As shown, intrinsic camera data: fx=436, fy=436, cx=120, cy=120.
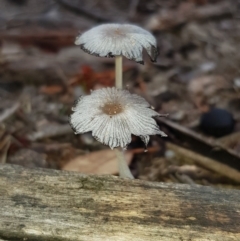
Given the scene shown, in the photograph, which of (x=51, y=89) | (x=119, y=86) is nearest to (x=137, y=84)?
(x=51, y=89)

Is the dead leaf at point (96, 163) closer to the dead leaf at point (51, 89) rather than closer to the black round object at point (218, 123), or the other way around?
the black round object at point (218, 123)

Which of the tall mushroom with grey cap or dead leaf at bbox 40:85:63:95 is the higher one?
dead leaf at bbox 40:85:63:95

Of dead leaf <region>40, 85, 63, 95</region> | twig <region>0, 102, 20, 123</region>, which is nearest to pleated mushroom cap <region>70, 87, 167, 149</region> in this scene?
twig <region>0, 102, 20, 123</region>

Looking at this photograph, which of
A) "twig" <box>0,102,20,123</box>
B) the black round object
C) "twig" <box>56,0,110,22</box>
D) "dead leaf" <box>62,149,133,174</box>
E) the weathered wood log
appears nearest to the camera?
the weathered wood log

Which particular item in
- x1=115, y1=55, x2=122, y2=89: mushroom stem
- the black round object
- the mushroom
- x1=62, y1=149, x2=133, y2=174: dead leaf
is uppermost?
the mushroom

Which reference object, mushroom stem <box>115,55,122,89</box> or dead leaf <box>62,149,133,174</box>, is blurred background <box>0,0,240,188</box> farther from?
mushroom stem <box>115,55,122,89</box>

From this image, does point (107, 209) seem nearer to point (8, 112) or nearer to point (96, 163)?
point (96, 163)

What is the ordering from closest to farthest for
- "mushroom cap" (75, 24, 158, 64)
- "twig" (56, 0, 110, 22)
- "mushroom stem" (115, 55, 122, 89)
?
"mushroom cap" (75, 24, 158, 64)
"mushroom stem" (115, 55, 122, 89)
"twig" (56, 0, 110, 22)
